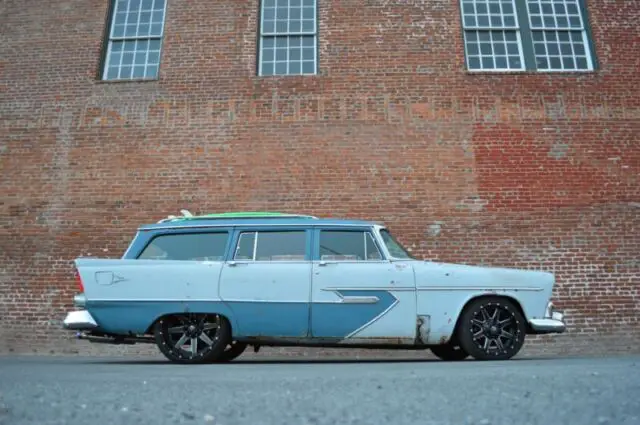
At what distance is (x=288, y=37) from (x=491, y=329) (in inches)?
299

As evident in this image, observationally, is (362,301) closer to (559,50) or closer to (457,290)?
(457,290)

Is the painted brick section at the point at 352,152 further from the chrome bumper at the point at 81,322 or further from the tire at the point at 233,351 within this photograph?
the chrome bumper at the point at 81,322

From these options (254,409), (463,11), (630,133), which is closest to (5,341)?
(254,409)

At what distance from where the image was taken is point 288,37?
10.8m

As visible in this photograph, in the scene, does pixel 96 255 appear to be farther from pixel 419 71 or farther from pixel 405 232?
pixel 419 71

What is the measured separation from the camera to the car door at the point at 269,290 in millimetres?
5602

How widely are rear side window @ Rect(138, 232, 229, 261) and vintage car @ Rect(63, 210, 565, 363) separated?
11 centimetres

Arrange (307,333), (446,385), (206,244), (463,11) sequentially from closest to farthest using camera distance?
(446,385) < (307,333) < (206,244) < (463,11)

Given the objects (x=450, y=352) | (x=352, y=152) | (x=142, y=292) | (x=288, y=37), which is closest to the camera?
(x=142, y=292)

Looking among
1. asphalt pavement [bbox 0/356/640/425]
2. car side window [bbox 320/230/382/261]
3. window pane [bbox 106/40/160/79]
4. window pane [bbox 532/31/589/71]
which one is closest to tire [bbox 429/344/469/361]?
car side window [bbox 320/230/382/261]

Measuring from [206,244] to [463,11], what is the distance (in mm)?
7914

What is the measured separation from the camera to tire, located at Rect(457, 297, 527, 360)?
5.53 m

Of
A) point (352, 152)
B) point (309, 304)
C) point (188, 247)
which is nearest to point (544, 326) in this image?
point (309, 304)

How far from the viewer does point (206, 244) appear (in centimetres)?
601
